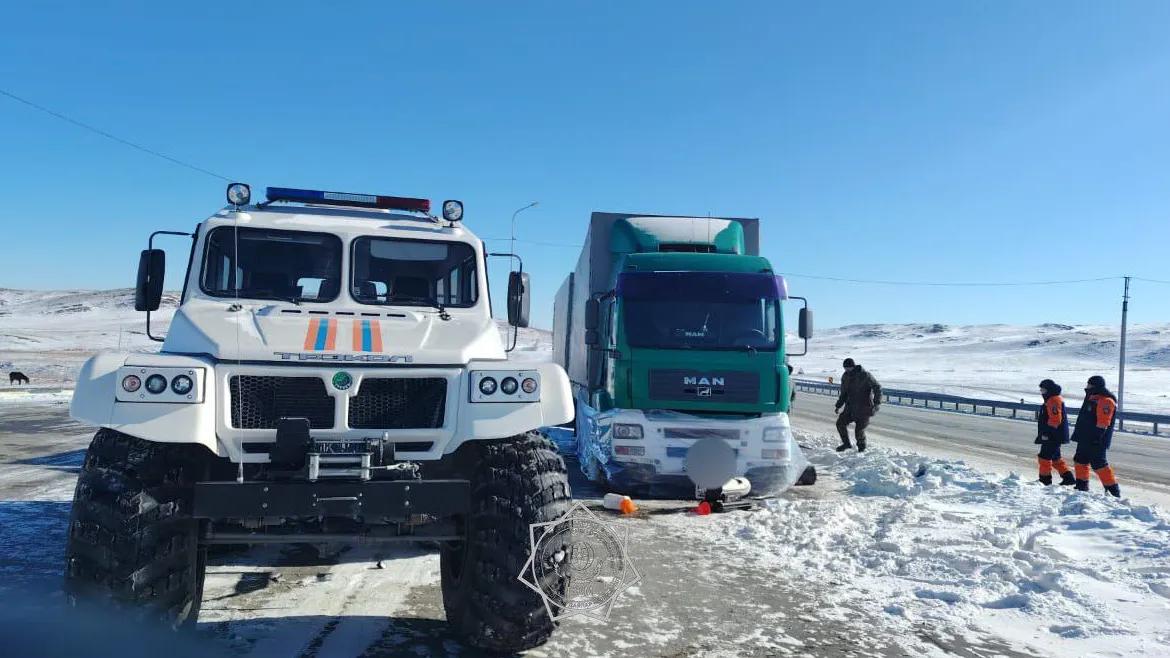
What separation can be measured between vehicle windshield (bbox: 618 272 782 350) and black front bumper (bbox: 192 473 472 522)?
5534mm

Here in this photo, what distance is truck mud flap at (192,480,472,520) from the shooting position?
3826 millimetres

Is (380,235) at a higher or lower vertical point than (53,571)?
higher

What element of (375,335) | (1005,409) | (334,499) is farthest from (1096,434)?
(1005,409)

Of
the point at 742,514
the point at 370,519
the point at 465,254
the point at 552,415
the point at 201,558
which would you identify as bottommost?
the point at 742,514

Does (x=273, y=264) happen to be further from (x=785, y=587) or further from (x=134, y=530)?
(x=785, y=587)

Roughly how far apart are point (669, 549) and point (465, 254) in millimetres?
3404

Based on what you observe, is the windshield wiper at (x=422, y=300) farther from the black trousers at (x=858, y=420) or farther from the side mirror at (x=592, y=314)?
the black trousers at (x=858, y=420)

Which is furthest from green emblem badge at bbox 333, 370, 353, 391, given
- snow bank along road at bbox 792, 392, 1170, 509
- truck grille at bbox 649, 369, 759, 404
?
snow bank along road at bbox 792, 392, 1170, 509

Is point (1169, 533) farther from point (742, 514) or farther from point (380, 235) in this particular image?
point (380, 235)

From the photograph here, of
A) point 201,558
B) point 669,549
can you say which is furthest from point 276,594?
point 669,549

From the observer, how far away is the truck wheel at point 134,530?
374cm

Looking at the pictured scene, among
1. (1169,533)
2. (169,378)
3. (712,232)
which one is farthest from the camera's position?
(712,232)

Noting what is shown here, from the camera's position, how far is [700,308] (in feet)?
31.2

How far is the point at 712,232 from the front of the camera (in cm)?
1079
